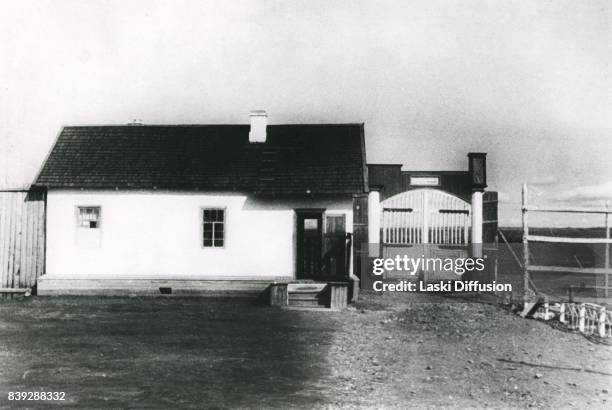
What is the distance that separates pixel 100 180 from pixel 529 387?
14.4 metres

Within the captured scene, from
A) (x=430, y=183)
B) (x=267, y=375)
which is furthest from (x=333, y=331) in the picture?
(x=430, y=183)

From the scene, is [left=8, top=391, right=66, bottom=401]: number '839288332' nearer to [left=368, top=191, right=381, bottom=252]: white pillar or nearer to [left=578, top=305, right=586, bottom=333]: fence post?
[left=578, top=305, right=586, bottom=333]: fence post

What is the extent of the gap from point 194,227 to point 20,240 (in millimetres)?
5277

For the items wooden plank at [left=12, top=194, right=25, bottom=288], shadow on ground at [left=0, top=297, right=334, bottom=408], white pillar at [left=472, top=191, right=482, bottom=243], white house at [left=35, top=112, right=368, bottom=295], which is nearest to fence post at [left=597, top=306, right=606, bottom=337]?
shadow on ground at [left=0, top=297, right=334, bottom=408]

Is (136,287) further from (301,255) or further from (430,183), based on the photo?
(430,183)

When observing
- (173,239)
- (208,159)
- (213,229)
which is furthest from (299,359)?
(208,159)

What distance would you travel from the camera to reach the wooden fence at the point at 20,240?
17.4m

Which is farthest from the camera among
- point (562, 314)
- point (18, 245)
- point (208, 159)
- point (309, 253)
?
point (208, 159)

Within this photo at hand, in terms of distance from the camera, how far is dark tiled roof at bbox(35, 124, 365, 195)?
58.9 ft

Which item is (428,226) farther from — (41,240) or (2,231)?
(2,231)

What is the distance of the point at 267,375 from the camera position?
331 inches

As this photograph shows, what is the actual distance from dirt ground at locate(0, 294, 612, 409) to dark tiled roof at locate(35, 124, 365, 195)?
4.66 meters

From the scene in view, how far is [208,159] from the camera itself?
1905 cm

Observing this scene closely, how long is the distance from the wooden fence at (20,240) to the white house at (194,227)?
323mm
